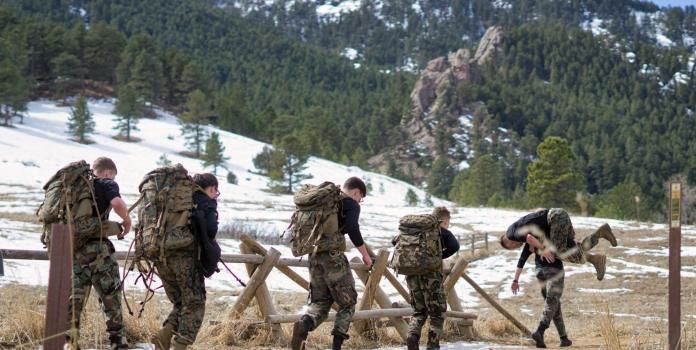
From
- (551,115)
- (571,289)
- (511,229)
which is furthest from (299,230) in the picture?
(551,115)

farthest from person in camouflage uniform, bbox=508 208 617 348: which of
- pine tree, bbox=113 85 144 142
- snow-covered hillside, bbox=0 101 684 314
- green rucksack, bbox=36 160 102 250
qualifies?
pine tree, bbox=113 85 144 142

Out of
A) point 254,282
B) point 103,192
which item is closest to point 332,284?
point 254,282

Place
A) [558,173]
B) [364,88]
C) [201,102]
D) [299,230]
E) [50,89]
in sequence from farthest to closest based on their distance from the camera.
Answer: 1. [364,88]
2. [50,89]
3. [201,102]
4. [558,173]
5. [299,230]

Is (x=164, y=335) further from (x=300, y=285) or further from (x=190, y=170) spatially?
(x=190, y=170)

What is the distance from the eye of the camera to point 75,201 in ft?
18.7

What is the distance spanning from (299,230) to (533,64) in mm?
185768

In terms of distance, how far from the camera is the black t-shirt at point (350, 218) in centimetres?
627

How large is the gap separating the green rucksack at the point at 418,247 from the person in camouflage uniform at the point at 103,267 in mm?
2517

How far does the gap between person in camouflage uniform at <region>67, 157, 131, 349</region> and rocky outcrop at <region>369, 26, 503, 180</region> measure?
114 meters

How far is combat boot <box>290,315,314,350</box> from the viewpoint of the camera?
6.16m

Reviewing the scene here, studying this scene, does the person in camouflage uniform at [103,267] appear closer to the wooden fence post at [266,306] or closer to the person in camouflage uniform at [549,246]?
the wooden fence post at [266,306]

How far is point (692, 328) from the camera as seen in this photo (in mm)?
6914

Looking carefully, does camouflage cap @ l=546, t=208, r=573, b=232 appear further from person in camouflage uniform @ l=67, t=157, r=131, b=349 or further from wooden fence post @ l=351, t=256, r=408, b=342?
person in camouflage uniform @ l=67, t=157, r=131, b=349

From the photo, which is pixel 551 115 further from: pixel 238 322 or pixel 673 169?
pixel 238 322
